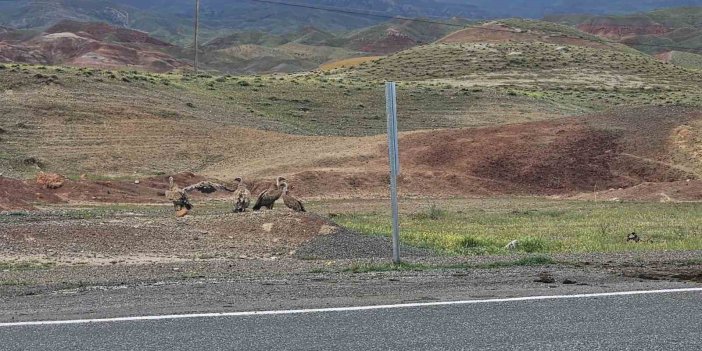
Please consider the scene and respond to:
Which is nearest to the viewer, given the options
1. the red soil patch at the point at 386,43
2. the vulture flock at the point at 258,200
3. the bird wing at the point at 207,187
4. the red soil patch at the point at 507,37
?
the vulture flock at the point at 258,200

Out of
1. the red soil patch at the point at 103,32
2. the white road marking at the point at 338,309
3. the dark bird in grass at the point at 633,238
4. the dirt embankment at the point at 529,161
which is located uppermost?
the red soil patch at the point at 103,32

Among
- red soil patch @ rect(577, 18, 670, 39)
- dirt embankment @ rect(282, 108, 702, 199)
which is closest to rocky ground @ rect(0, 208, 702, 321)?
dirt embankment @ rect(282, 108, 702, 199)

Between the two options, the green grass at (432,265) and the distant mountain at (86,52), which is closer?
the green grass at (432,265)

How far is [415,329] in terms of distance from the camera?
8.33 m

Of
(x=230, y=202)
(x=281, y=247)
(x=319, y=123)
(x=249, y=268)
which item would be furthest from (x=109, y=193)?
(x=319, y=123)

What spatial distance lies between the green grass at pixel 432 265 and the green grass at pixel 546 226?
2.87 meters

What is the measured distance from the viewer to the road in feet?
25.6

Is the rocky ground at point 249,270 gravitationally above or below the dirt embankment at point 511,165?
above

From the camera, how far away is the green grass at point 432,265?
12266 millimetres

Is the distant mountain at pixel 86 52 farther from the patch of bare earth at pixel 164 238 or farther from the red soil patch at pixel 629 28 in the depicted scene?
the patch of bare earth at pixel 164 238

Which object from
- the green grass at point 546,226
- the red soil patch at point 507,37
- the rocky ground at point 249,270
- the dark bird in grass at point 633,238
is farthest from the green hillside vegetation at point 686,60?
the rocky ground at point 249,270

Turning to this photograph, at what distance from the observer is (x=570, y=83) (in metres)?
77.3

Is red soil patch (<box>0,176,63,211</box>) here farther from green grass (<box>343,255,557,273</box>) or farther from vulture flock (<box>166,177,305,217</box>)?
green grass (<box>343,255,557,273</box>)

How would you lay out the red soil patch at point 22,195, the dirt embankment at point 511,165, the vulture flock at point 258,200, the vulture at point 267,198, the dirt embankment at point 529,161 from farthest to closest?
the dirt embankment at point 529,161 → the dirt embankment at point 511,165 → the red soil patch at point 22,195 → the vulture at point 267,198 → the vulture flock at point 258,200
